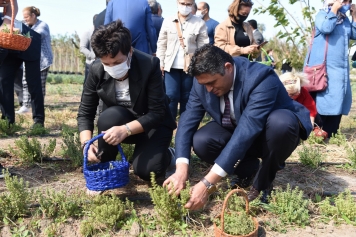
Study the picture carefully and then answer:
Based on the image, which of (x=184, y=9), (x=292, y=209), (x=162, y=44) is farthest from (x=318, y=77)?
(x=292, y=209)

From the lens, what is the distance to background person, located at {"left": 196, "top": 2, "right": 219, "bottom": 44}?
623 centimetres

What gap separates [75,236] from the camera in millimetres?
2580

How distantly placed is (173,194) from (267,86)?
95 centimetres

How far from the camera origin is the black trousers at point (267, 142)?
273cm

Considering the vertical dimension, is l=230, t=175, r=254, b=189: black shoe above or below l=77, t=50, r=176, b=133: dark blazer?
below

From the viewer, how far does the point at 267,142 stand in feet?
9.18

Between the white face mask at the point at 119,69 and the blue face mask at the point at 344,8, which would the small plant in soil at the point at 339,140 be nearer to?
the blue face mask at the point at 344,8

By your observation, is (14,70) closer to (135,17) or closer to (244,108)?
(135,17)

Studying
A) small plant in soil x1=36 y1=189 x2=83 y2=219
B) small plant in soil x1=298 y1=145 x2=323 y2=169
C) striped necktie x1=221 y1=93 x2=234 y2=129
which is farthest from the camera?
small plant in soil x1=298 y1=145 x2=323 y2=169

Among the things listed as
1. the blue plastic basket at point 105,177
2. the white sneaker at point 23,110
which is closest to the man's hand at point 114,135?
the blue plastic basket at point 105,177

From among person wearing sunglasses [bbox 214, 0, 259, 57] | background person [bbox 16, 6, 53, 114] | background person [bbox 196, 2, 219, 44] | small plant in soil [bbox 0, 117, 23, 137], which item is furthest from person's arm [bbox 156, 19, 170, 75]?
background person [bbox 16, 6, 53, 114]

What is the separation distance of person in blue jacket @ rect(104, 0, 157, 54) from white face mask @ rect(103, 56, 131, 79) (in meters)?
2.11

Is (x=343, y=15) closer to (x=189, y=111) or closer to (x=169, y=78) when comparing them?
(x=169, y=78)

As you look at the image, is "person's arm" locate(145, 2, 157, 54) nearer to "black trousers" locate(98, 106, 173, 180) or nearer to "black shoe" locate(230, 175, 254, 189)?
"black trousers" locate(98, 106, 173, 180)
